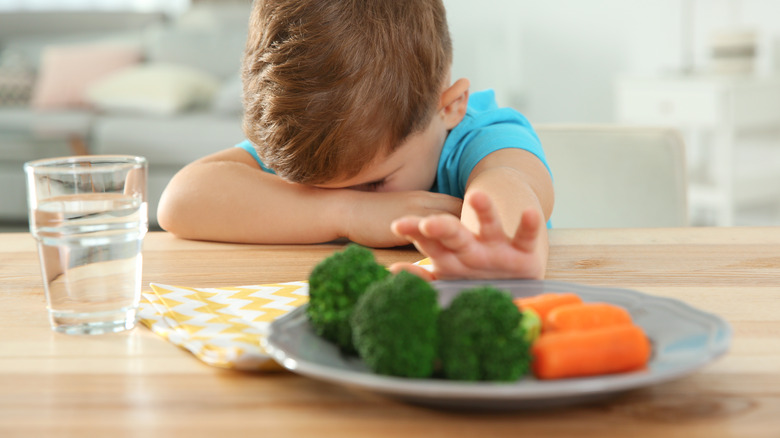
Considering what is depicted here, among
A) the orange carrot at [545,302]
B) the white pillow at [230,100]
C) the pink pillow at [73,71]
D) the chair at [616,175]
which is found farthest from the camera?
the pink pillow at [73,71]

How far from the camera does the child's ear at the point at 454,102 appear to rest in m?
0.95

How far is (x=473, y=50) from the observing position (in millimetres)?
4531

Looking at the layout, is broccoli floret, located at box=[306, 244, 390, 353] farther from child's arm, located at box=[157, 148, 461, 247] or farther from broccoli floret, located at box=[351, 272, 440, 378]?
child's arm, located at box=[157, 148, 461, 247]

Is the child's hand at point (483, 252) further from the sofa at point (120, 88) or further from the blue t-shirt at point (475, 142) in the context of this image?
the sofa at point (120, 88)

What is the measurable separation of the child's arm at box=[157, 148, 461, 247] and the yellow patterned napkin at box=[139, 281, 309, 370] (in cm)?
24

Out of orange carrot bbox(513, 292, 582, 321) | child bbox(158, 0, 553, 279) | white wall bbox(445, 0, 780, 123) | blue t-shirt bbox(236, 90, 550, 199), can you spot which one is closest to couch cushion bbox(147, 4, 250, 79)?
white wall bbox(445, 0, 780, 123)

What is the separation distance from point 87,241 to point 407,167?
485 millimetres

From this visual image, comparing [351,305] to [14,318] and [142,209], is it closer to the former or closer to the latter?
[142,209]

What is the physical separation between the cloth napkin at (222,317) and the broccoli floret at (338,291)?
0.04 meters

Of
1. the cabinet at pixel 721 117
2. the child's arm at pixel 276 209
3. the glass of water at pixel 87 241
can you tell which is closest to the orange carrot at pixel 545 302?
the glass of water at pixel 87 241

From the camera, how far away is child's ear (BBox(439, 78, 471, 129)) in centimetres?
95

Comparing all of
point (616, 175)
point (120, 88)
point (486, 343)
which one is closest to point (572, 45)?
point (120, 88)

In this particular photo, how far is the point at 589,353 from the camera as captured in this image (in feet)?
1.37

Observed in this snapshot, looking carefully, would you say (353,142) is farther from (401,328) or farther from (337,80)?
(401,328)
